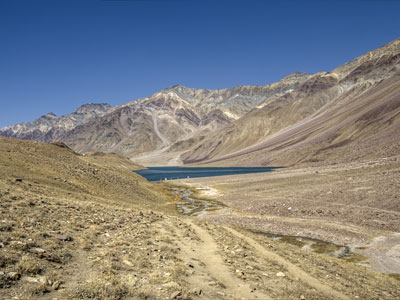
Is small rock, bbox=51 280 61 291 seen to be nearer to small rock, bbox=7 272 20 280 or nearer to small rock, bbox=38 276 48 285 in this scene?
small rock, bbox=38 276 48 285

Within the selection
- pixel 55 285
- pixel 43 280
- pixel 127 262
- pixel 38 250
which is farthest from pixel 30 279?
pixel 127 262

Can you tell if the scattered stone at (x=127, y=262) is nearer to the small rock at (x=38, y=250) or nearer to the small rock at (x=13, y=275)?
the small rock at (x=38, y=250)

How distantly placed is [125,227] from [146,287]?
8.34m

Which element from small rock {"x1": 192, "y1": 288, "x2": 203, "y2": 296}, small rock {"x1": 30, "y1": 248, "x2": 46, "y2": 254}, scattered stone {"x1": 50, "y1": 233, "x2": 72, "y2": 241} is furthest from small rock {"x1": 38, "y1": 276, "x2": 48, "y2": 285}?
small rock {"x1": 192, "y1": 288, "x2": 203, "y2": 296}

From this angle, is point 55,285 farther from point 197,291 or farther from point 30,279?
point 197,291

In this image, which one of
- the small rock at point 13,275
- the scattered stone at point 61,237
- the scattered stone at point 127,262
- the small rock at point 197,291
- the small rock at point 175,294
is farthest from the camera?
the scattered stone at point 61,237

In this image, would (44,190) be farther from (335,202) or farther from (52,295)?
(335,202)

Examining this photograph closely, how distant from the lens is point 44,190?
23578 millimetres

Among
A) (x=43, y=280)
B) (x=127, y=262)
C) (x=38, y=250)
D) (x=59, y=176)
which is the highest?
(x=59, y=176)

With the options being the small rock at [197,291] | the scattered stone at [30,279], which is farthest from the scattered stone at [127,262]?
the scattered stone at [30,279]

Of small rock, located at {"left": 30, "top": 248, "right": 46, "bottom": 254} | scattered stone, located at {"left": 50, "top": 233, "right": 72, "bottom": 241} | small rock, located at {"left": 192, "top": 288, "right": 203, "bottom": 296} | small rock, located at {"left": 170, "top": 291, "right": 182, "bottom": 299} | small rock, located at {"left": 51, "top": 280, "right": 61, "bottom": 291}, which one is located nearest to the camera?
small rock, located at {"left": 51, "top": 280, "right": 61, "bottom": 291}

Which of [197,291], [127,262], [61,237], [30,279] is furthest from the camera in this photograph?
[61,237]

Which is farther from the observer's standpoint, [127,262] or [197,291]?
[127,262]

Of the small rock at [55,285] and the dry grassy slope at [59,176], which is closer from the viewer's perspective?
the small rock at [55,285]
